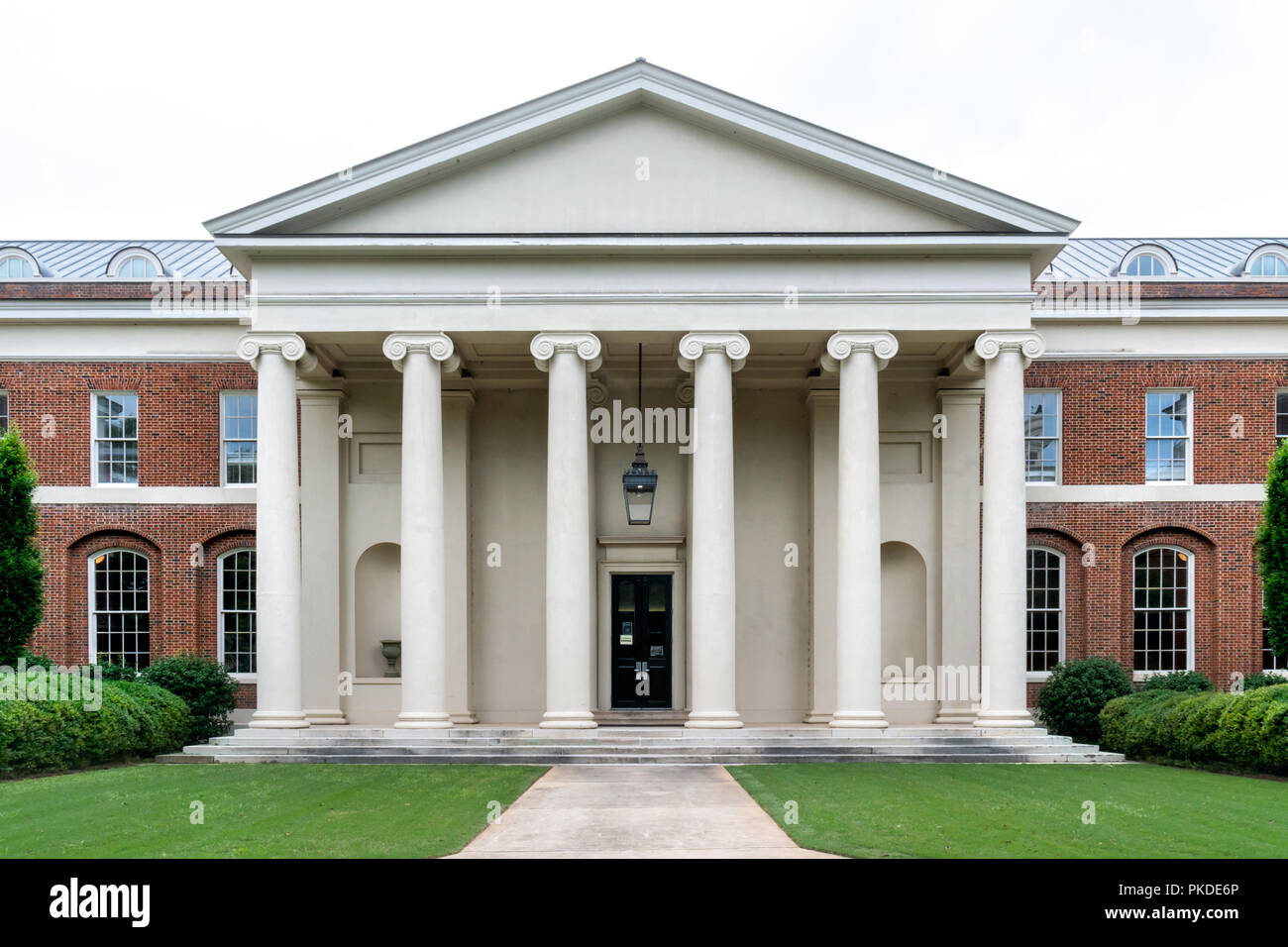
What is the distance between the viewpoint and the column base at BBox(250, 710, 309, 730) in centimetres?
2428

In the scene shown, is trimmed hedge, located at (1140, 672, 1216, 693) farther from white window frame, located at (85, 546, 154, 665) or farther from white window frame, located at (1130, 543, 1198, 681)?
white window frame, located at (85, 546, 154, 665)

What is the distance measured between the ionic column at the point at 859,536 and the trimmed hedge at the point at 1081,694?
5700 millimetres

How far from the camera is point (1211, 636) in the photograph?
31078 millimetres

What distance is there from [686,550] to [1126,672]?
10483 mm

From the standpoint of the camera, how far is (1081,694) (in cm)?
2761

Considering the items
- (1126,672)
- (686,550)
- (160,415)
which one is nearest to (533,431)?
(686,550)

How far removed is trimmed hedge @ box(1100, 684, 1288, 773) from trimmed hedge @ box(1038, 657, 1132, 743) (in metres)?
1.71

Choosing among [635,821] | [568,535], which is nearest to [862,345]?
[568,535]

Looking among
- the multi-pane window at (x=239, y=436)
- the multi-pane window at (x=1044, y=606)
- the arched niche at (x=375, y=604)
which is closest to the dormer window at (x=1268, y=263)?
the multi-pane window at (x=1044, y=606)

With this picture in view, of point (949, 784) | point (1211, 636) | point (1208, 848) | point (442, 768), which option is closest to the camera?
point (1208, 848)

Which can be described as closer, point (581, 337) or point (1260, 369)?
point (581, 337)

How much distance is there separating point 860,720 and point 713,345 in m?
7.81

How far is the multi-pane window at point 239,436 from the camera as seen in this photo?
102 ft

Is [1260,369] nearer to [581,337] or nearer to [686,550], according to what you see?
[686,550]
